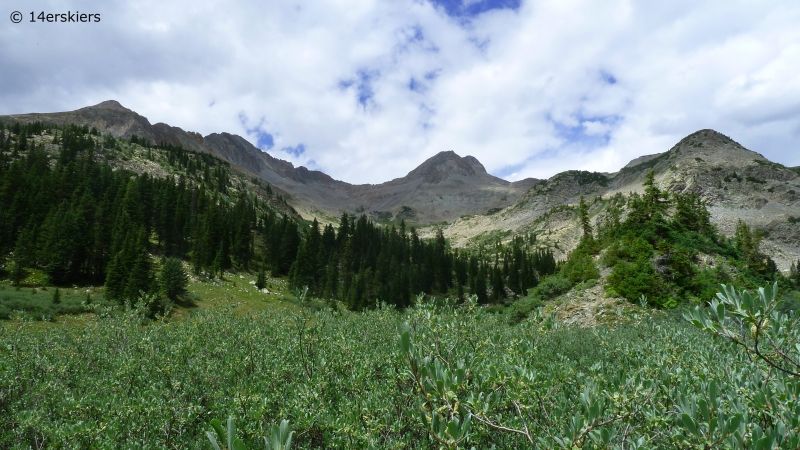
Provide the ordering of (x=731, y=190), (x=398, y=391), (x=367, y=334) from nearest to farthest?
(x=398, y=391)
(x=367, y=334)
(x=731, y=190)

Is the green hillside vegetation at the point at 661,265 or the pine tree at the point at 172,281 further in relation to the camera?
the pine tree at the point at 172,281

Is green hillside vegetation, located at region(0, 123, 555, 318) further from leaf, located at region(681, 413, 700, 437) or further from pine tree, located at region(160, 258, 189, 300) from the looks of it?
leaf, located at region(681, 413, 700, 437)

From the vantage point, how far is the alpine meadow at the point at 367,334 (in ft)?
13.4

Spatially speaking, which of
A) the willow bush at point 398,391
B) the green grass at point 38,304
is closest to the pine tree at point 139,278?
the green grass at point 38,304

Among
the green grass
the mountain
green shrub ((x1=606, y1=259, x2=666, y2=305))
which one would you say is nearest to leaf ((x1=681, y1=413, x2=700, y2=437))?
green shrub ((x1=606, y1=259, x2=666, y2=305))

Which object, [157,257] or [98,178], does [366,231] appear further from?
[98,178]

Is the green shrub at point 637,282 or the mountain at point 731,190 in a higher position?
the mountain at point 731,190

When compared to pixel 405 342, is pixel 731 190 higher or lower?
higher

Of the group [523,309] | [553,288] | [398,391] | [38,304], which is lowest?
[523,309]

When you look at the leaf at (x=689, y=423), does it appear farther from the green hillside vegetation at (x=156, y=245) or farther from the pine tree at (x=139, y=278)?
the pine tree at (x=139, y=278)

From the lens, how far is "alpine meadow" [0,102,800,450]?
4098mm

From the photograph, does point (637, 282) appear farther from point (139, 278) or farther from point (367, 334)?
point (139, 278)

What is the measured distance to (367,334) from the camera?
16.2 metres

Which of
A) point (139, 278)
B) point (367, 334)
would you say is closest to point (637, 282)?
point (367, 334)
